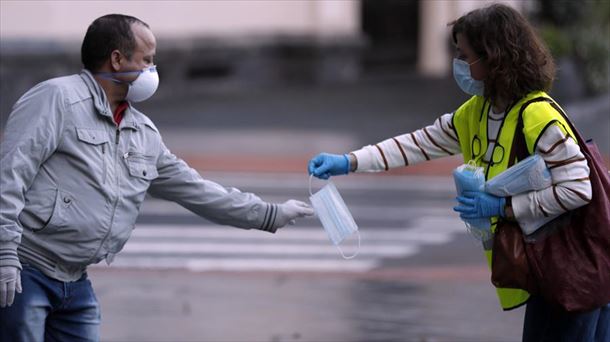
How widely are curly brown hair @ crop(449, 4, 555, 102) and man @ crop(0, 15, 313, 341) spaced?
1.17m

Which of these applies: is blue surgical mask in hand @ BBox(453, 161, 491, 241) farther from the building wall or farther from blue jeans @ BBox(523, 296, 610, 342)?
the building wall

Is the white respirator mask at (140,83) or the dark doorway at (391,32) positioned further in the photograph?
the dark doorway at (391,32)

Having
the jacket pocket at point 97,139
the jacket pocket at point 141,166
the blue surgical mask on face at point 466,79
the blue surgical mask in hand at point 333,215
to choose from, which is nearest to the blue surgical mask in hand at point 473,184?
the blue surgical mask on face at point 466,79

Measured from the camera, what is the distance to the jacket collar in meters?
4.45

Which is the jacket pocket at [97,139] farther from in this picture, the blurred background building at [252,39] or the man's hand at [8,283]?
the blurred background building at [252,39]

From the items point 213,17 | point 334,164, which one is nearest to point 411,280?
point 334,164

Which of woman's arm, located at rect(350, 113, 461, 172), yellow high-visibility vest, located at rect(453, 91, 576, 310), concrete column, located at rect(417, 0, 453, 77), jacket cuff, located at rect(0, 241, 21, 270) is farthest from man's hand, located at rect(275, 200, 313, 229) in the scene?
concrete column, located at rect(417, 0, 453, 77)

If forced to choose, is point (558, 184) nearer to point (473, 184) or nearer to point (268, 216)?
point (473, 184)

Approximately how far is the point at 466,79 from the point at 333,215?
0.78 metres

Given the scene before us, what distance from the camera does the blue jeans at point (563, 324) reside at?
173 inches

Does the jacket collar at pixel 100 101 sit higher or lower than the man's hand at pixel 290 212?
higher

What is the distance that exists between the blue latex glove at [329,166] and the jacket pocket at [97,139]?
910 millimetres

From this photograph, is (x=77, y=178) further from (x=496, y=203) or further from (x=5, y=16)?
(x=5, y=16)

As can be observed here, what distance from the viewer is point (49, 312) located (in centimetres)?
450
